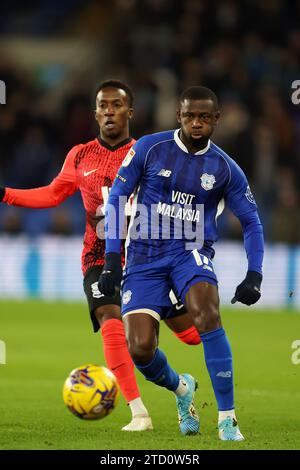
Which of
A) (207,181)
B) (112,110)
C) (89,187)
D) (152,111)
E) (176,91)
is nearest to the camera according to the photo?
(207,181)

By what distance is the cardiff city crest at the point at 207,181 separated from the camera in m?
6.46

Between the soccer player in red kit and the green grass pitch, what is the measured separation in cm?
37

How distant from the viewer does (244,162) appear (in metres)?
16.0

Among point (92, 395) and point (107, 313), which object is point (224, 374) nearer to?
point (92, 395)

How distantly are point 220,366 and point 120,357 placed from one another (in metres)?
0.91

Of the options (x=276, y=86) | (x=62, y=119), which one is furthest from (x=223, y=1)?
(x=62, y=119)

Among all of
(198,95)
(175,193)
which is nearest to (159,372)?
(175,193)

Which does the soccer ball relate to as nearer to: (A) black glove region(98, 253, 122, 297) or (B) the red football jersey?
(A) black glove region(98, 253, 122, 297)

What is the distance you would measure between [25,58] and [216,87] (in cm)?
470

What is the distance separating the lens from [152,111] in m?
16.9

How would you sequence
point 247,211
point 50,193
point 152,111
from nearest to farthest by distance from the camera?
1. point 247,211
2. point 50,193
3. point 152,111

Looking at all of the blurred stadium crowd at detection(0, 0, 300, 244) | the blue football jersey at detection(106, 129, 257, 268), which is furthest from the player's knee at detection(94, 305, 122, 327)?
the blurred stadium crowd at detection(0, 0, 300, 244)

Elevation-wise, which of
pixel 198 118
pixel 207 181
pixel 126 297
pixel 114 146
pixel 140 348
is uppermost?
pixel 198 118

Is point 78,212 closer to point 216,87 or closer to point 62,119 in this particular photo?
point 62,119
